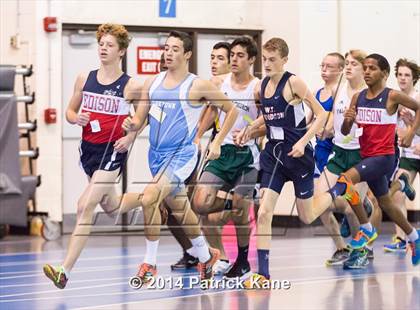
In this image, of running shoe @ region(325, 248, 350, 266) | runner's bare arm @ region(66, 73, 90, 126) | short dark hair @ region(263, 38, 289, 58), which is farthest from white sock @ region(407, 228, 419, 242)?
runner's bare arm @ region(66, 73, 90, 126)

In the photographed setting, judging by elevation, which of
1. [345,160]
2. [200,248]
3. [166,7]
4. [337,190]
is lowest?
[200,248]

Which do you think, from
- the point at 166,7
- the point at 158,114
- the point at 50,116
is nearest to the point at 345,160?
the point at 158,114

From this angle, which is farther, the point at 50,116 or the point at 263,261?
the point at 50,116

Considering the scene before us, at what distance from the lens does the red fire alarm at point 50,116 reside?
49.7 ft

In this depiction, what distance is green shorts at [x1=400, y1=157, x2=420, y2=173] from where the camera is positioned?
12812 mm

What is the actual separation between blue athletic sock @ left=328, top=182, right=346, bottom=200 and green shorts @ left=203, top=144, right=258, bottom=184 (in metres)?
0.79

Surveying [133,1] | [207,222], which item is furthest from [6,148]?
[207,222]

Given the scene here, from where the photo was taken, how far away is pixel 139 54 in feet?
53.3

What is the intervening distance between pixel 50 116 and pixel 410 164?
206 inches

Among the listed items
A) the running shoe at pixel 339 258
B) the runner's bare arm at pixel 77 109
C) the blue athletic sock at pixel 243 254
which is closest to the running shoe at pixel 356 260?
the running shoe at pixel 339 258

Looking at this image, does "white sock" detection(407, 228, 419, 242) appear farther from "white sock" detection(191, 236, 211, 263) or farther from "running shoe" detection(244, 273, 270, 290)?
"white sock" detection(191, 236, 211, 263)

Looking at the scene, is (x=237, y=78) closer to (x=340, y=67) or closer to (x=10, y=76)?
(x=340, y=67)

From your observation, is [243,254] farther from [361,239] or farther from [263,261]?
[361,239]

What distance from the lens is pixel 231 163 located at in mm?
10023
